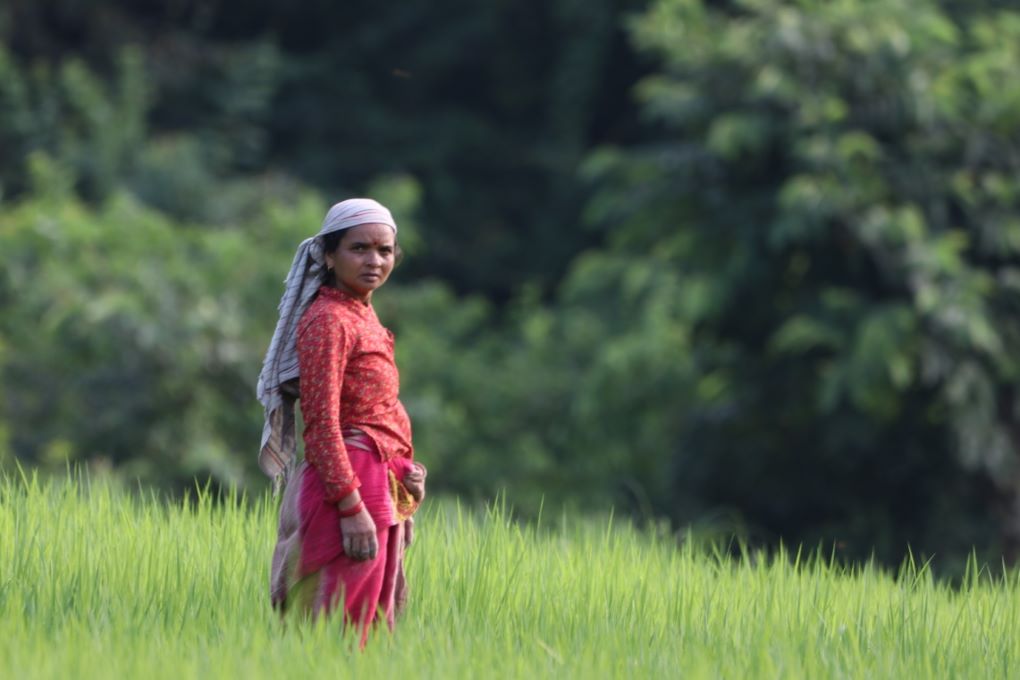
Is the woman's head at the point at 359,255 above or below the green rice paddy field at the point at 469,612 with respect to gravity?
above

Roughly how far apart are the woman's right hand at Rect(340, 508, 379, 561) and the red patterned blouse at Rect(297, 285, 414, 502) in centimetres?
7

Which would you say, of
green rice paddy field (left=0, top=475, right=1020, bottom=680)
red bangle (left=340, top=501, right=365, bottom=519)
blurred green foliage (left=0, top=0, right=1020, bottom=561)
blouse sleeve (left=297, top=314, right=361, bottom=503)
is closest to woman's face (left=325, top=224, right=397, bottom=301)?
blouse sleeve (left=297, top=314, right=361, bottom=503)

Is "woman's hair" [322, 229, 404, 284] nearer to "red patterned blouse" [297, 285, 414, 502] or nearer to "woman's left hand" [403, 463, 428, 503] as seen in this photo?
"red patterned blouse" [297, 285, 414, 502]

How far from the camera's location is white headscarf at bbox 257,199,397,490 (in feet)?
13.0

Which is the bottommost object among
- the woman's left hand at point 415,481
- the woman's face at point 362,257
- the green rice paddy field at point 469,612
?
the green rice paddy field at point 469,612

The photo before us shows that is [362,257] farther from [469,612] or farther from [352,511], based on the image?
[469,612]

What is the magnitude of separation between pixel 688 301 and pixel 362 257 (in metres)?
6.20

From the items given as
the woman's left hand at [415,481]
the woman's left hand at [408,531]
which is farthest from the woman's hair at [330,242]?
the woman's left hand at [408,531]

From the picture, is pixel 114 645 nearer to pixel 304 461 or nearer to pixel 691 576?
pixel 304 461

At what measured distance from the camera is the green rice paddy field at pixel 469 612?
372 cm

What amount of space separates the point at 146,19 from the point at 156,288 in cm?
738

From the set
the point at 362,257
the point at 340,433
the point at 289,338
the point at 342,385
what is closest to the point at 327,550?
the point at 340,433

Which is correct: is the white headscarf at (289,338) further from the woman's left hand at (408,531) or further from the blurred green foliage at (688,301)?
the blurred green foliage at (688,301)

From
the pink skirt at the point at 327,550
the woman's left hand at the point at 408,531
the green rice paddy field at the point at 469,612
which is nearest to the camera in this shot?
the green rice paddy field at the point at 469,612
